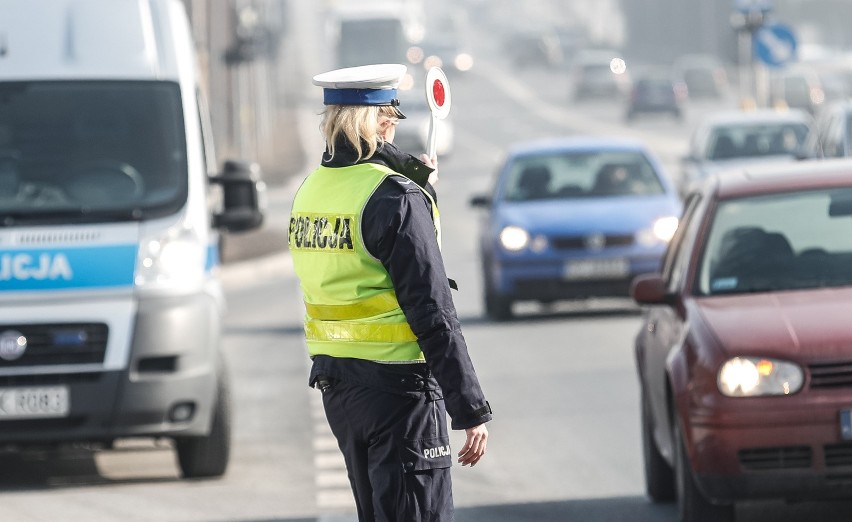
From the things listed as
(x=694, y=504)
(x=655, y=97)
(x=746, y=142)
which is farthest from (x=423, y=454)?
(x=655, y=97)

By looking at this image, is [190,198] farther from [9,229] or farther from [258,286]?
[258,286]

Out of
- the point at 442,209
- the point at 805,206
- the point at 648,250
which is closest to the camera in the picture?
the point at 805,206

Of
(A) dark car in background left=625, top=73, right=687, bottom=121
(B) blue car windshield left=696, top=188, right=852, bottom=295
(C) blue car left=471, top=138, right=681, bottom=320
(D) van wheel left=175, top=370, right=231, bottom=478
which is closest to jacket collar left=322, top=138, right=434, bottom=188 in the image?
(B) blue car windshield left=696, top=188, right=852, bottom=295

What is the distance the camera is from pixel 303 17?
363ft

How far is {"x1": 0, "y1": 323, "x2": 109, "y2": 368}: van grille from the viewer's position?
10102 millimetres

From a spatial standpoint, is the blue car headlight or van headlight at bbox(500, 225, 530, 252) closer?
the blue car headlight

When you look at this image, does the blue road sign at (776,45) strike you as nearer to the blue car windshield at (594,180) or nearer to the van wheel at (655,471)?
the blue car windshield at (594,180)

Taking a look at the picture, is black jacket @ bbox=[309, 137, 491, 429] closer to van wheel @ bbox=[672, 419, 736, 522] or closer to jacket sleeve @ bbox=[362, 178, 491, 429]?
jacket sleeve @ bbox=[362, 178, 491, 429]

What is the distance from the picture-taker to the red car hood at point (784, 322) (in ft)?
25.1

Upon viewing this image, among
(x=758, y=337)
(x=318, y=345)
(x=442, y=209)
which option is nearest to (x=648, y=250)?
(x=758, y=337)

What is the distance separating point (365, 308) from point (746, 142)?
21.3 m

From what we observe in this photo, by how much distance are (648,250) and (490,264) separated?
1445mm

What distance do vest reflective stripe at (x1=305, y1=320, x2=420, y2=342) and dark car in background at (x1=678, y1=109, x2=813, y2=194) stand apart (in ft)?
65.9

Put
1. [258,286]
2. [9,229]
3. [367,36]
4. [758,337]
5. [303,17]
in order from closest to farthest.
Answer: [758,337] < [9,229] < [258,286] < [367,36] < [303,17]
